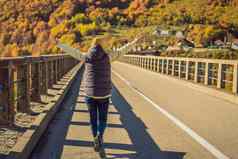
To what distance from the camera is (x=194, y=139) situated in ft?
28.9

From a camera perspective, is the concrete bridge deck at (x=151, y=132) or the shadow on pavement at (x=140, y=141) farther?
the concrete bridge deck at (x=151, y=132)

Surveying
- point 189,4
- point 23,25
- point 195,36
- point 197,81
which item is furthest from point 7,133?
point 189,4

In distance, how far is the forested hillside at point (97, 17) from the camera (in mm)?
130100

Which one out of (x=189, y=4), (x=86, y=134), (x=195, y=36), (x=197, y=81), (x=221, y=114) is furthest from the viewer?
(x=189, y=4)

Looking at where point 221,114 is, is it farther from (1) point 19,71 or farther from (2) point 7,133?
(2) point 7,133

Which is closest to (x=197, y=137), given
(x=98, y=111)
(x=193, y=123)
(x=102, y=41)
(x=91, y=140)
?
(x=193, y=123)

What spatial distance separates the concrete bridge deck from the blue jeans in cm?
34

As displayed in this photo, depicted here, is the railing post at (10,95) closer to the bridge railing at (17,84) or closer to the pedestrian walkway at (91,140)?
the bridge railing at (17,84)

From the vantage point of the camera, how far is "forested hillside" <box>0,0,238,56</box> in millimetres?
130100

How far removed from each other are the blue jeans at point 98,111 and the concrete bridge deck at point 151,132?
1.13 ft

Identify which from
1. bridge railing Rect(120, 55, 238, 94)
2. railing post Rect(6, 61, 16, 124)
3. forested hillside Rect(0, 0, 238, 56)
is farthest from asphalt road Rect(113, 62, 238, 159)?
forested hillside Rect(0, 0, 238, 56)

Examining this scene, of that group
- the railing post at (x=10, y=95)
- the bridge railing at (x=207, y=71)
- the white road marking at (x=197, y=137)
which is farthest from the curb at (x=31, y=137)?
the bridge railing at (x=207, y=71)

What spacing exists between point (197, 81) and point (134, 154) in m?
16.0

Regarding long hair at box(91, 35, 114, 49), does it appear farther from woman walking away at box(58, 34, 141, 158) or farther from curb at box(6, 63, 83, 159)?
curb at box(6, 63, 83, 159)
